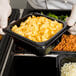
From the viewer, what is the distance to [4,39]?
1.72 m

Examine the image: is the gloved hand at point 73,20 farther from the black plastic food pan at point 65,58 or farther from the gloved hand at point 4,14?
the gloved hand at point 4,14

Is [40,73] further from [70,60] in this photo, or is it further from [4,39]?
[4,39]

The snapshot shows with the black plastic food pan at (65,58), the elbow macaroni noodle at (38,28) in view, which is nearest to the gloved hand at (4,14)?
the elbow macaroni noodle at (38,28)

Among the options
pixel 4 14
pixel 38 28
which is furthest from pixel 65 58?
pixel 4 14

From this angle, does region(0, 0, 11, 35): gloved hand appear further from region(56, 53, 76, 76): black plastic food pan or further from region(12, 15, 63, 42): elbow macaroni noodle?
region(56, 53, 76, 76): black plastic food pan

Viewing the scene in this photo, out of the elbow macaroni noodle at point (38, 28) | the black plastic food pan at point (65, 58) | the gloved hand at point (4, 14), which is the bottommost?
the black plastic food pan at point (65, 58)

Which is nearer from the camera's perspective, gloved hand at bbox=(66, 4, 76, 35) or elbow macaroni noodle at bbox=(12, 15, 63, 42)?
elbow macaroni noodle at bbox=(12, 15, 63, 42)

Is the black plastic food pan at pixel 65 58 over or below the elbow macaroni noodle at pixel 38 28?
below

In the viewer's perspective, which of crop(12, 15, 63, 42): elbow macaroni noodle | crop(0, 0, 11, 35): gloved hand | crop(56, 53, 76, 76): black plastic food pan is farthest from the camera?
crop(0, 0, 11, 35): gloved hand

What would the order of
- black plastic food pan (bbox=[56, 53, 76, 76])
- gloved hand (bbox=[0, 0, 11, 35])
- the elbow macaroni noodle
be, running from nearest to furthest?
the elbow macaroni noodle, black plastic food pan (bbox=[56, 53, 76, 76]), gloved hand (bbox=[0, 0, 11, 35])

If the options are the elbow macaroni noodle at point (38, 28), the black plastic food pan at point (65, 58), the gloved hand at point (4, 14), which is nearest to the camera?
the elbow macaroni noodle at point (38, 28)

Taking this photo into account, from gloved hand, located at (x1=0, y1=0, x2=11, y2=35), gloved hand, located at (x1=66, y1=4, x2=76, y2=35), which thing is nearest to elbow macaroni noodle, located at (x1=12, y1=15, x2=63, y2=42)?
gloved hand, located at (x1=66, y1=4, x2=76, y2=35)

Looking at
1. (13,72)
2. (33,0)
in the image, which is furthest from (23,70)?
(33,0)

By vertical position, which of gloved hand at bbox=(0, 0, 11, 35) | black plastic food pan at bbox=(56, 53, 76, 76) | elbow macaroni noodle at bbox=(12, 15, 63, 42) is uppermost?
gloved hand at bbox=(0, 0, 11, 35)
